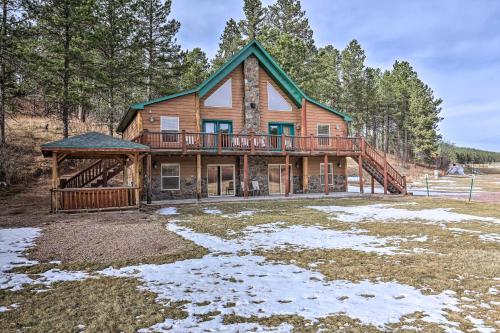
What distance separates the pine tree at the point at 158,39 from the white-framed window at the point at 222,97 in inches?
476

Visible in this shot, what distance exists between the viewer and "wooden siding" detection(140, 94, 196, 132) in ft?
62.1

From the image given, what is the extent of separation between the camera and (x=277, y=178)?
2244 cm

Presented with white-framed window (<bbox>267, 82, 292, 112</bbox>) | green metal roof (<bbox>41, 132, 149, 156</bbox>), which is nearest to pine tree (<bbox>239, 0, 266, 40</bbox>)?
white-framed window (<bbox>267, 82, 292, 112</bbox>)

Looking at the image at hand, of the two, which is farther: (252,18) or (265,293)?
(252,18)

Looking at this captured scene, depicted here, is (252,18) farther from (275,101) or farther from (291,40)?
(275,101)

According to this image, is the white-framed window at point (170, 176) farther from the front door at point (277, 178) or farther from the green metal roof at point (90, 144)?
the front door at point (277, 178)

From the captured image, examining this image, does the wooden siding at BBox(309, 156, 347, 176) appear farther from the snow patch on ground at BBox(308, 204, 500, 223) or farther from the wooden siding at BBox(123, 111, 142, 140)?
the wooden siding at BBox(123, 111, 142, 140)

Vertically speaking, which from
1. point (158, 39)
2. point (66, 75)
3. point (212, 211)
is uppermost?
point (158, 39)

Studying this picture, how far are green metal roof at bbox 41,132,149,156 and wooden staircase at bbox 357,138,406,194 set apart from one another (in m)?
13.9

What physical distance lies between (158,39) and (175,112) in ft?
50.6

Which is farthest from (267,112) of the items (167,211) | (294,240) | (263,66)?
(294,240)

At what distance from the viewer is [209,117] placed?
67.2 feet

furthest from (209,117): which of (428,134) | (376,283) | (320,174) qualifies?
(428,134)

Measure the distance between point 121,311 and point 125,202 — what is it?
36.2 feet
